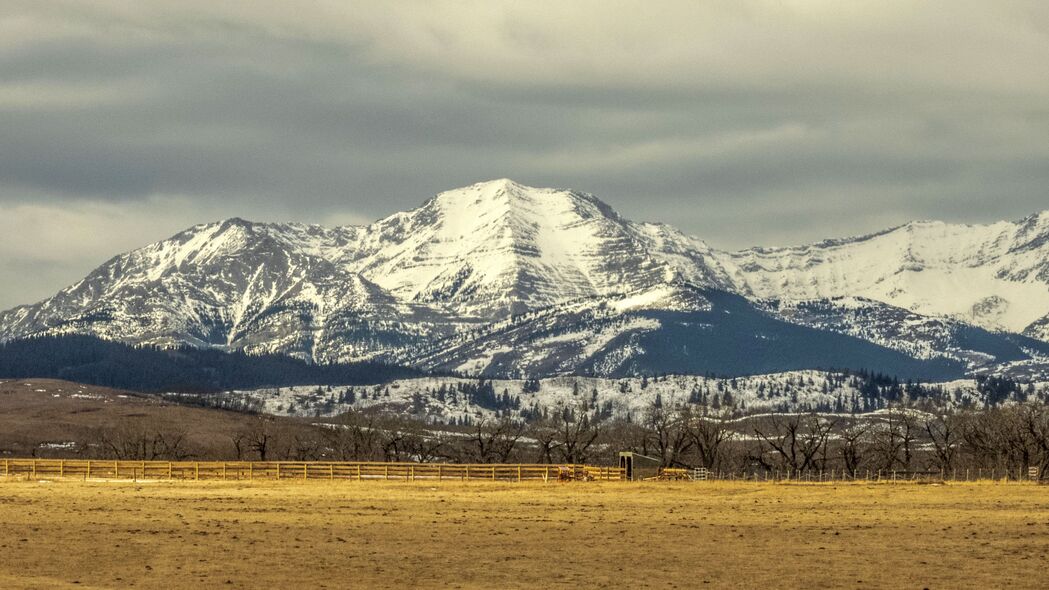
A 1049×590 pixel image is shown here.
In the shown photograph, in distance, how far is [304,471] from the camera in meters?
137

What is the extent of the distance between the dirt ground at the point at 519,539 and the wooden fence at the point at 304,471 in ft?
74.5

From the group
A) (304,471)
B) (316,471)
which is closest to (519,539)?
(304,471)

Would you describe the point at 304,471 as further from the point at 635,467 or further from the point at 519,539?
the point at 519,539

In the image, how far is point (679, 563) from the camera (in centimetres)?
6800

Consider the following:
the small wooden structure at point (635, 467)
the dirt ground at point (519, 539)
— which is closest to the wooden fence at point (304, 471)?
the small wooden structure at point (635, 467)

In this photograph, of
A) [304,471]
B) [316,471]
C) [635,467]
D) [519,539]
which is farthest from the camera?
[635,467]

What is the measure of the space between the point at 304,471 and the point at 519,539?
6219 cm

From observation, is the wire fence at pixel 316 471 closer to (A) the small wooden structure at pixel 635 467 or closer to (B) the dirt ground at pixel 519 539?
(A) the small wooden structure at pixel 635 467

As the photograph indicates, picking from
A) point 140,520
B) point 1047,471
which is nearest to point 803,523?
point 140,520

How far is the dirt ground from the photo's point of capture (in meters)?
63.6

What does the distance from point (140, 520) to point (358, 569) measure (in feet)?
81.0

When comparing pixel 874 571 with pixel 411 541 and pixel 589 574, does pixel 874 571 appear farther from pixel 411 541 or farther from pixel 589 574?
pixel 411 541

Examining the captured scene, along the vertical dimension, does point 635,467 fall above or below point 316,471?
above

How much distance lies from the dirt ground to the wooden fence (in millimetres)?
22707
